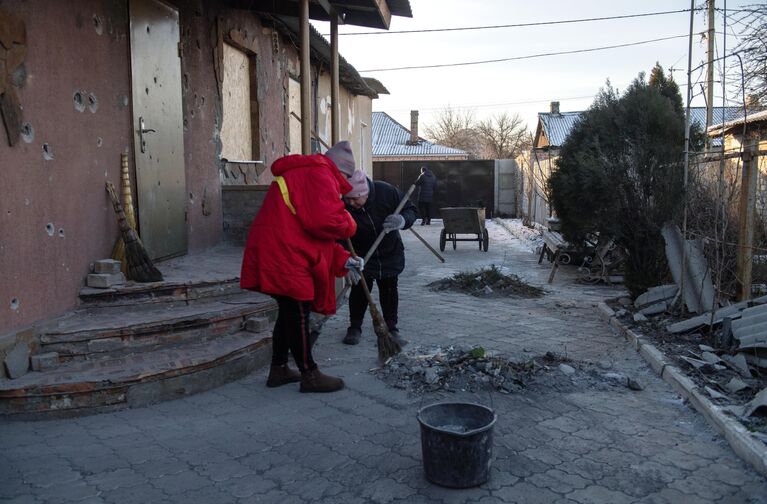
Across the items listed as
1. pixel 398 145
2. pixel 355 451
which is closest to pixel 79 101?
pixel 355 451

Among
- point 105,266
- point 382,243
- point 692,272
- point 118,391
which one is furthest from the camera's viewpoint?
point 692,272

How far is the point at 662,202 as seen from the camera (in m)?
6.18

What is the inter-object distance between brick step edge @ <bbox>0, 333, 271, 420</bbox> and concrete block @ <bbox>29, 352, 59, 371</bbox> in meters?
0.26

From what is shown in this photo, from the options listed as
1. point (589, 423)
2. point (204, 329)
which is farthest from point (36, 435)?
point (589, 423)

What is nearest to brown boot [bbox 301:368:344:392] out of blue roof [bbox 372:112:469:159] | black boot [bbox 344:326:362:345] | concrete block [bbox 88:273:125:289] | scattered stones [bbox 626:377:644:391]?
black boot [bbox 344:326:362:345]

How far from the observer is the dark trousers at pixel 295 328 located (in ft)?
13.5

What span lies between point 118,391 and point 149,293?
1090 mm

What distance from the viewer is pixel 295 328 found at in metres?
4.15

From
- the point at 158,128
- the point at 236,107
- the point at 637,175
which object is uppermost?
the point at 236,107

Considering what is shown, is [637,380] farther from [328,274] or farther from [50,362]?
[50,362]

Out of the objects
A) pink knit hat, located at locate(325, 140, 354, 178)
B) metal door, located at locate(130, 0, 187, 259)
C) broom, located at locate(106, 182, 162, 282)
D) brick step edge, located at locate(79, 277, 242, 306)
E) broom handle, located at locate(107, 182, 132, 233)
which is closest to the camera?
pink knit hat, located at locate(325, 140, 354, 178)

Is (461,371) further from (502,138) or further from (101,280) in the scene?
(502,138)

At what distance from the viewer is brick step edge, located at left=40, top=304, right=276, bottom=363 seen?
13.5 ft

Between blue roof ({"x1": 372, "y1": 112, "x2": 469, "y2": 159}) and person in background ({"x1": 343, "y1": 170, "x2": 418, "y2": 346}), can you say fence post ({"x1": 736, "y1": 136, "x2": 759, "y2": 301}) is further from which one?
blue roof ({"x1": 372, "y1": 112, "x2": 469, "y2": 159})
